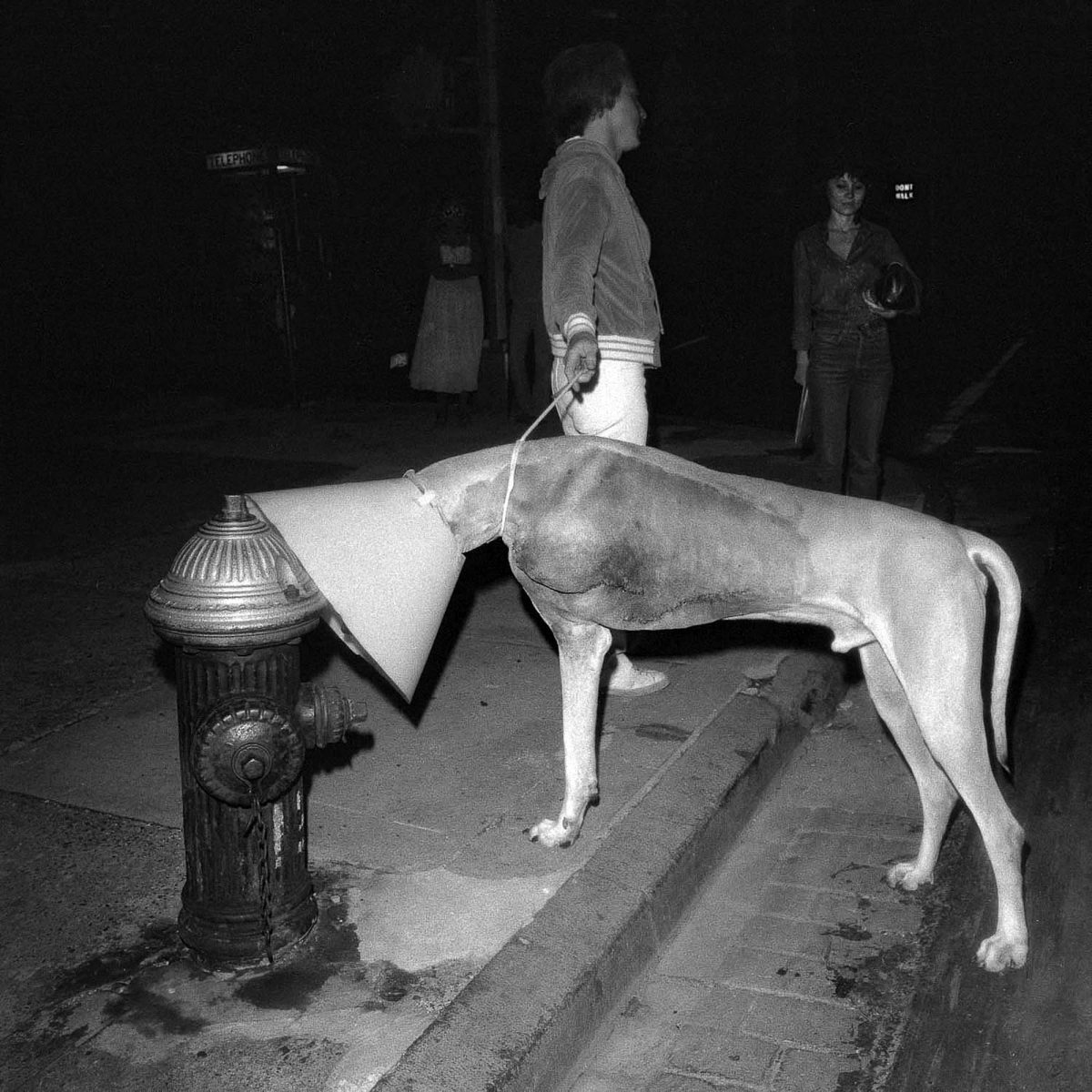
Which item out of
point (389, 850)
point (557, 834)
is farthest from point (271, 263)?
point (557, 834)

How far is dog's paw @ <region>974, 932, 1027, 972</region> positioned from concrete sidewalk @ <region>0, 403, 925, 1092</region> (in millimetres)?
885

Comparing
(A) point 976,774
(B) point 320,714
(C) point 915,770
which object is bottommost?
(C) point 915,770

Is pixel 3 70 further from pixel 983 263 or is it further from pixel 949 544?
pixel 983 263

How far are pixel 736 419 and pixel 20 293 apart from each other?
339 inches

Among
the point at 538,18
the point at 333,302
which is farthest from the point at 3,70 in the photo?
the point at 538,18

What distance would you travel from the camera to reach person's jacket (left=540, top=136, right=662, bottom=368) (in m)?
4.28

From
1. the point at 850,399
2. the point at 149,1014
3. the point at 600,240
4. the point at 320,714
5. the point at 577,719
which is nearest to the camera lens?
the point at 149,1014

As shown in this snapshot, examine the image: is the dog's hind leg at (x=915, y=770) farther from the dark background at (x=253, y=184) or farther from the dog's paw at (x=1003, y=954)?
the dark background at (x=253, y=184)

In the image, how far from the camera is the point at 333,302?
14.1m

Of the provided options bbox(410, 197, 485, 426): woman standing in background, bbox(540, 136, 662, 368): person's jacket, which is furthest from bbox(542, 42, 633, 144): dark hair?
bbox(410, 197, 485, 426): woman standing in background

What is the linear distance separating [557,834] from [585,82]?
268 cm

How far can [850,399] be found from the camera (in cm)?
718

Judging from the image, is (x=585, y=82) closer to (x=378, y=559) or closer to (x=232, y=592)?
(x=378, y=559)

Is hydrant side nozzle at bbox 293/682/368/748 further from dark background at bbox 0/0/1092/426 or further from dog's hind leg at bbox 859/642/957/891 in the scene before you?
dark background at bbox 0/0/1092/426
